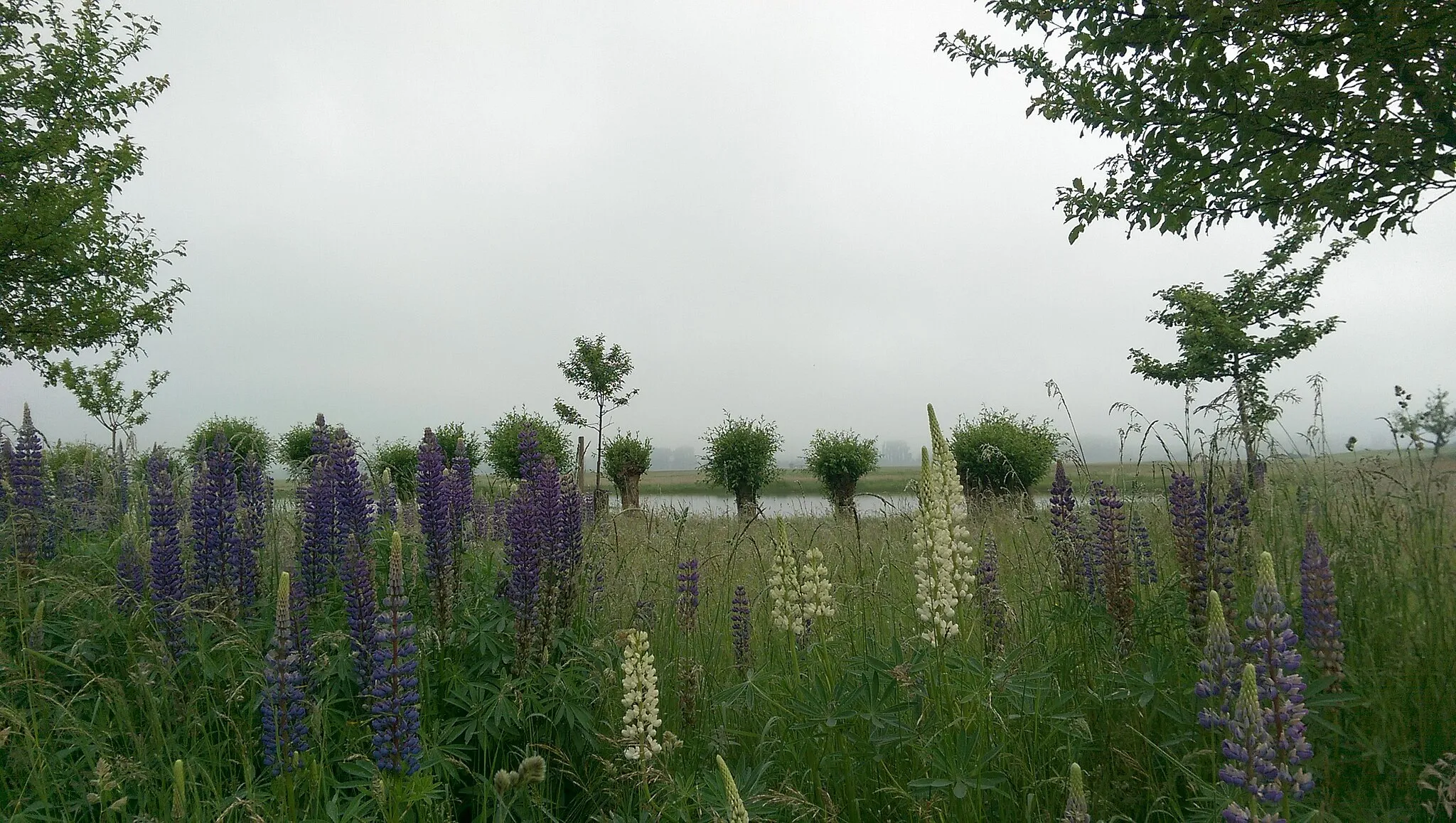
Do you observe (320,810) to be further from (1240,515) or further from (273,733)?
(1240,515)

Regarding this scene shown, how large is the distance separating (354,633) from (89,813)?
1.20m

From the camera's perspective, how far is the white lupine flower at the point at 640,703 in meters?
2.89

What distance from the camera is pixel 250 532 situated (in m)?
4.06

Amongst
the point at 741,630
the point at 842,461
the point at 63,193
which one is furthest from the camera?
the point at 842,461

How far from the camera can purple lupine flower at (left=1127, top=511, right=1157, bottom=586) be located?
454 cm

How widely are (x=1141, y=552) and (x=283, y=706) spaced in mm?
4665

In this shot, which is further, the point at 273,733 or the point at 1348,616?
the point at 1348,616

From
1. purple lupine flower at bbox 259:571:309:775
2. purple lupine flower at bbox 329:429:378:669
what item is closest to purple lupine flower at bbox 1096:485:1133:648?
purple lupine flower at bbox 329:429:378:669

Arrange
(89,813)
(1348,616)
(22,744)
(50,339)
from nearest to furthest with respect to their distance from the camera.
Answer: (89,813), (22,744), (1348,616), (50,339)

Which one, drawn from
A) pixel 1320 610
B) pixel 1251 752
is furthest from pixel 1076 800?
pixel 1320 610

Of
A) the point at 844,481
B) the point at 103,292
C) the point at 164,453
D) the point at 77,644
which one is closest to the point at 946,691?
the point at 77,644

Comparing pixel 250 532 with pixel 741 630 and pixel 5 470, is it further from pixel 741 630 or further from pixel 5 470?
pixel 5 470

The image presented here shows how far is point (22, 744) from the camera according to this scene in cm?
320

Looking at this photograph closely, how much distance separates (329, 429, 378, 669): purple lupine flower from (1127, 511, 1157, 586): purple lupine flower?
13.9 feet
